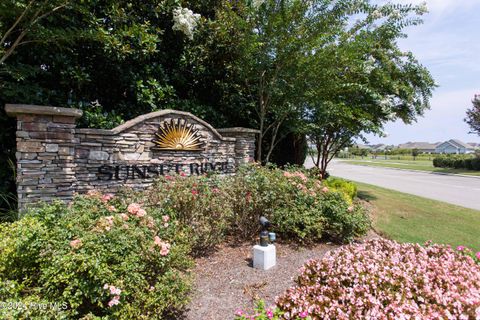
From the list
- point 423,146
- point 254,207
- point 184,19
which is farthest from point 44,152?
point 423,146

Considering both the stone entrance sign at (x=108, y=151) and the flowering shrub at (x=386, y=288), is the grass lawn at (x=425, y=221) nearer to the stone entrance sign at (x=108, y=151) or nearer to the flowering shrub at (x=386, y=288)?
the flowering shrub at (x=386, y=288)

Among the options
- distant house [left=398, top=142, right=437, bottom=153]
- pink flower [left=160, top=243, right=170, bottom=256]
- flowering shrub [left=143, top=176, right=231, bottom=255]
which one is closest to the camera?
pink flower [left=160, top=243, right=170, bottom=256]

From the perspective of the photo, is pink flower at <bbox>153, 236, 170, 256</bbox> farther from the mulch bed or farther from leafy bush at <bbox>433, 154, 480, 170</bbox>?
leafy bush at <bbox>433, 154, 480, 170</bbox>

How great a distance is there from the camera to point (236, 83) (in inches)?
318

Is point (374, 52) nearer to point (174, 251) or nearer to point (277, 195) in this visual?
point (277, 195)

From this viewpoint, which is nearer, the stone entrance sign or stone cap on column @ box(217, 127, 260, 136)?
the stone entrance sign

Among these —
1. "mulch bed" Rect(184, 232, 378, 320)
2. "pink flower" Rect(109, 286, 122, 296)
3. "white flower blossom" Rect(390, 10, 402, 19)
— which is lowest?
"mulch bed" Rect(184, 232, 378, 320)

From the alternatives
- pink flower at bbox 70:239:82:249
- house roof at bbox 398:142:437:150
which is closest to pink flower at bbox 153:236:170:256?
pink flower at bbox 70:239:82:249

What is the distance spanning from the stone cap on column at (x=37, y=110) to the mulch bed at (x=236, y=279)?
2.96 meters

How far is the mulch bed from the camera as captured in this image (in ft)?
8.89

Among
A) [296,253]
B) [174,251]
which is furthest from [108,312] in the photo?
[296,253]

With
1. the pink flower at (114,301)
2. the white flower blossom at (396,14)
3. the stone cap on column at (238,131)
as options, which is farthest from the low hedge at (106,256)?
the white flower blossom at (396,14)

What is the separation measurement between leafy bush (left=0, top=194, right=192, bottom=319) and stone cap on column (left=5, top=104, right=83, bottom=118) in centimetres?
174

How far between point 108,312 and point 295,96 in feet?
20.3
